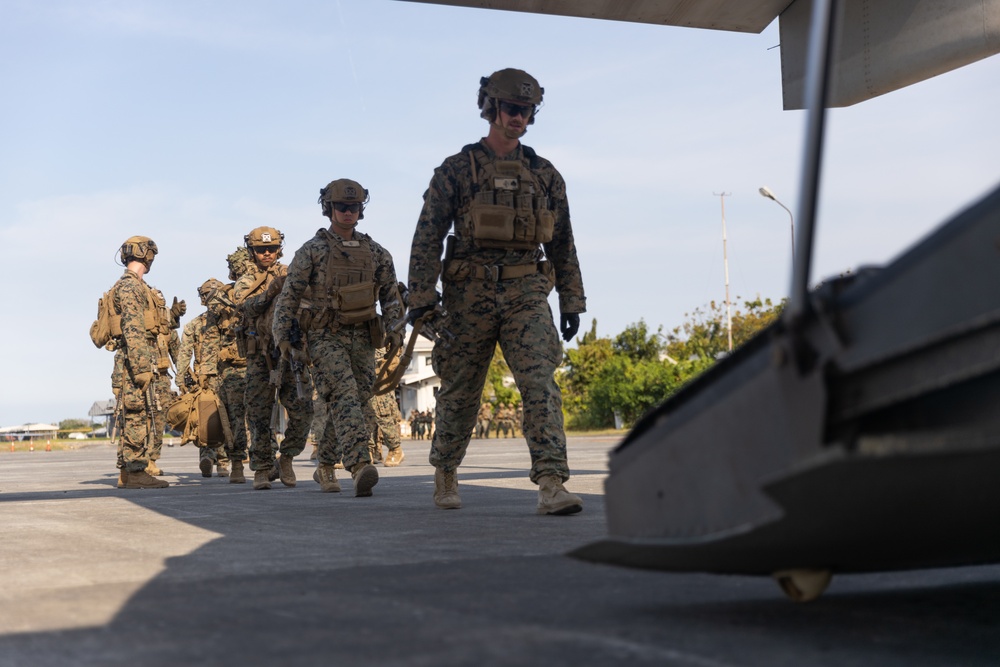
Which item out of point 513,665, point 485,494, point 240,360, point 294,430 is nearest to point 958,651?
point 513,665

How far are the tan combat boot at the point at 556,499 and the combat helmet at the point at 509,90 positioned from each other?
7.34ft

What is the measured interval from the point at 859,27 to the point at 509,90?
6.92ft

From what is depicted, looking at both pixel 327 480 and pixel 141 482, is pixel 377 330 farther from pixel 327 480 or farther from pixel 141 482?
pixel 141 482

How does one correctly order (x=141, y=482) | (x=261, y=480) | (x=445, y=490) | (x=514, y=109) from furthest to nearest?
1. (x=141, y=482)
2. (x=261, y=480)
3. (x=445, y=490)
4. (x=514, y=109)

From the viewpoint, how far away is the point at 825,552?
2883 millimetres

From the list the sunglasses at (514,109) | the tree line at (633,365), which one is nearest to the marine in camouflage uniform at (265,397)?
the sunglasses at (514,109)

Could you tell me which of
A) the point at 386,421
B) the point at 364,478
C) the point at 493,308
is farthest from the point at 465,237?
A: the point at 386,421

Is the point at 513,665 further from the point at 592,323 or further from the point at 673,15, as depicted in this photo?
the point at 592,323

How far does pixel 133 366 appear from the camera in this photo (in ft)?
40.3

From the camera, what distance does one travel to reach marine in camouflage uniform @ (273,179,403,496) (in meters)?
9.69

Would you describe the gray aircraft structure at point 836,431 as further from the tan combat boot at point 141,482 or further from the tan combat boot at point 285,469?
the tan combat boot at point 141,482

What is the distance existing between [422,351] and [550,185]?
81927 mm

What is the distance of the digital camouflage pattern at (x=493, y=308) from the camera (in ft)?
23.6

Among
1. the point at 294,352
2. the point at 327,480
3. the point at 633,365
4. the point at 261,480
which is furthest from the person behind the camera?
the point at 633,365
